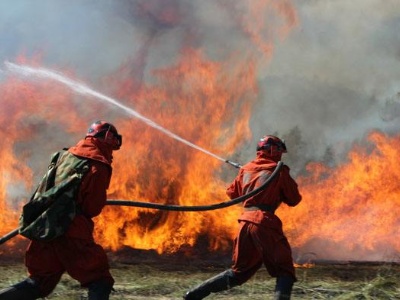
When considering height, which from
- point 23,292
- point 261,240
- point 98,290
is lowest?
point 23,292

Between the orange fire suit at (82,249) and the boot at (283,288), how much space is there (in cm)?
175

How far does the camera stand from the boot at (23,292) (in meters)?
4.55

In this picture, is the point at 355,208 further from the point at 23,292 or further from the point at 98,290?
the point at 23,292

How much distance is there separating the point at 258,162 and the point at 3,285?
4.29 metres

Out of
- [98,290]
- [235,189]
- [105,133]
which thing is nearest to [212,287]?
[235,189]

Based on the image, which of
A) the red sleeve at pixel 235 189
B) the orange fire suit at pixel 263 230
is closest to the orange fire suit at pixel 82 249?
the orange fire suit at pixel 263 230

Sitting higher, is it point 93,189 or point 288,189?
point 288,189

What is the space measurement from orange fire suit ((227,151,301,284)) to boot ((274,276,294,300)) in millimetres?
45

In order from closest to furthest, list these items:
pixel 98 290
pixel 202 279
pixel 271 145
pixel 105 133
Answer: pixel 98 290 < pixel 105 133 < pixel 271 145 < pixel 202 279

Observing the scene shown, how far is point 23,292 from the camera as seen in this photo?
181 inches

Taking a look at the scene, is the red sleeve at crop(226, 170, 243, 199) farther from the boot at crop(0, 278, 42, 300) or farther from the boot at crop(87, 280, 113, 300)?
the boot at crop(0, 278, 42, 300)

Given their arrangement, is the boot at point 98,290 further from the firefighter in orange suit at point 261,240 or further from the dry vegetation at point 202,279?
the dry vegetation at point 202,279

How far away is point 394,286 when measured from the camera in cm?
731

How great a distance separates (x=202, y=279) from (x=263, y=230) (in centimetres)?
383
